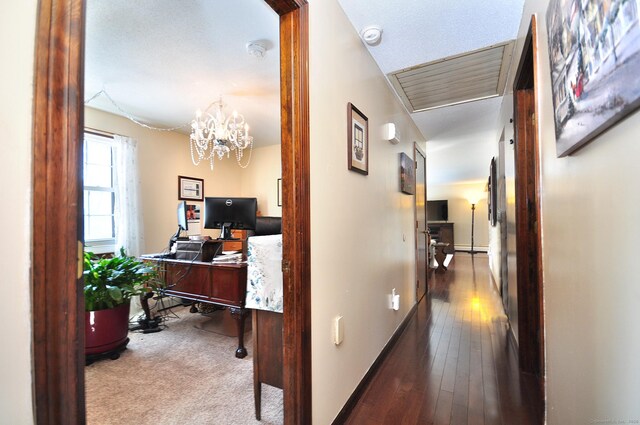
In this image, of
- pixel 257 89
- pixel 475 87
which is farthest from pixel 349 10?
pixel 475 87

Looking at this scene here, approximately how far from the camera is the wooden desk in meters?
2.13

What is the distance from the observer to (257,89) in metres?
2.71

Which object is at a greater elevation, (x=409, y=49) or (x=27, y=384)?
(x=409, y=49)

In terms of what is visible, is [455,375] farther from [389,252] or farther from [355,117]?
[355,117]

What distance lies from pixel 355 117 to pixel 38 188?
156 centimetres

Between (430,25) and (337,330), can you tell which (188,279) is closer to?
(337,330)

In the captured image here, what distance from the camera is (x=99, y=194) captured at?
10.8ft

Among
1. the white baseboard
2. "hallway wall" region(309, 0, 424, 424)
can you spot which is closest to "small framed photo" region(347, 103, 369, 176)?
"hallway wall" region(309, 0, 424, 424)

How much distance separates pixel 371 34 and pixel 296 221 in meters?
1.42

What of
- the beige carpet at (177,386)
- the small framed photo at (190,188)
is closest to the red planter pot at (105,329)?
the beige carpet at (177,386)

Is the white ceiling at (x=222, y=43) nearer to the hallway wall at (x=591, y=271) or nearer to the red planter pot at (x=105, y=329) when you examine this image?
the hallway wall at (x=591, y=271)

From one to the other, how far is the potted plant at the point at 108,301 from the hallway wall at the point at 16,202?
2033 mm

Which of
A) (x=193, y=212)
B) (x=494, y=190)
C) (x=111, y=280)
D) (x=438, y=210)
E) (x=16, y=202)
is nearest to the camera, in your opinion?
(x=16, y=202)

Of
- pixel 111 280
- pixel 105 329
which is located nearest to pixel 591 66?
pixel 111 280
